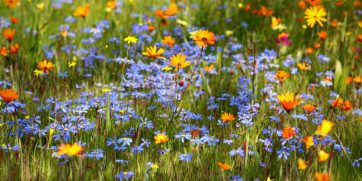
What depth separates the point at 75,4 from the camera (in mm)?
5070

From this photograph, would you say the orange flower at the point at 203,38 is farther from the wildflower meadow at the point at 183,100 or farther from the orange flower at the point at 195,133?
the orange flower at the point at 195,133

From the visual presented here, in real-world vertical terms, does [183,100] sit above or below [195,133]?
above

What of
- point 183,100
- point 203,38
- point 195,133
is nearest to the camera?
point 195,133

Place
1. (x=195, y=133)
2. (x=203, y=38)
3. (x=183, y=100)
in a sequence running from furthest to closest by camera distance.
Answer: (x=183, y=100)
(x=203, y=38)
(x=195, y=133)

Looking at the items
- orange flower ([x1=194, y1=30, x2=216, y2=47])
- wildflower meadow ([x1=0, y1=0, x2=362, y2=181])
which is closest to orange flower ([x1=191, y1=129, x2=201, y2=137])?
wildflower meadow ([x1=0, y1=0, x2=362, y2=181])

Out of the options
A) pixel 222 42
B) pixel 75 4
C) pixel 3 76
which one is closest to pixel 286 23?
pixel 222 42

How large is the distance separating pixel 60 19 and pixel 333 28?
2.22 m

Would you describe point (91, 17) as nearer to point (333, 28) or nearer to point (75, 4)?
point (75, 4)

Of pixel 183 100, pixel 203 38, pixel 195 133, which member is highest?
pixel 203 38

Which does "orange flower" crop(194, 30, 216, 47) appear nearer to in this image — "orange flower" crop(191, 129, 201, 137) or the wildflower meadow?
the wildflower meadow

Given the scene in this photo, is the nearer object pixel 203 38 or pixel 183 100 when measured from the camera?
pixel 203 38

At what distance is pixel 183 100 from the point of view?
321 centimetres

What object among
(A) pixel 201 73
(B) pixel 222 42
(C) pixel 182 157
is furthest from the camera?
(B) pixel 222 42

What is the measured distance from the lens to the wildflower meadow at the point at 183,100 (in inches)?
98.7
